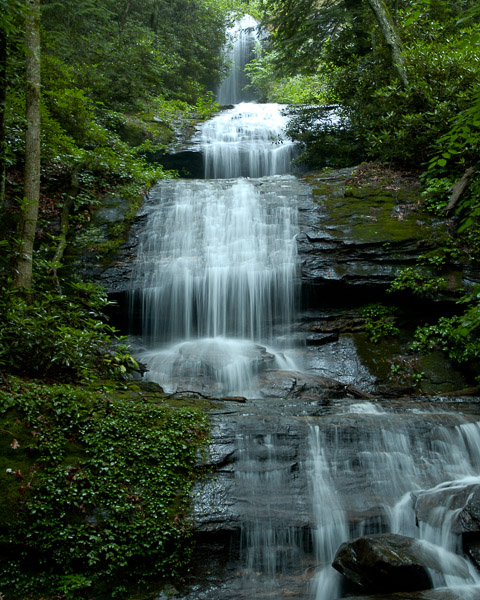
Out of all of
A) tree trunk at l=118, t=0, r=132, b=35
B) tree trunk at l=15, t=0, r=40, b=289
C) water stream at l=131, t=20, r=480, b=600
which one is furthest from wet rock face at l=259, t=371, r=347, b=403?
tree trunk at l=118, t=0, r=132, b=35

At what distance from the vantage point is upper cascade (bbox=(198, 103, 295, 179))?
1455 cm

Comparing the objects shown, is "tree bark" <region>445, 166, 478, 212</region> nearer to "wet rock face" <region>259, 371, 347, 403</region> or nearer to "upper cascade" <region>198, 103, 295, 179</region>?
"wet rock face" <region>259, 371, 347, 403</region>

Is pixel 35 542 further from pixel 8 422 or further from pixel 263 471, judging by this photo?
pixel 263 471

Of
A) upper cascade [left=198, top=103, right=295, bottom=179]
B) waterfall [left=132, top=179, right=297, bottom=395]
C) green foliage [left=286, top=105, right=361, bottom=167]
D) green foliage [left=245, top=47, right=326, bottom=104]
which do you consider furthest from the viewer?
green foliage [left=245, top=47, right=326, bottom=104]

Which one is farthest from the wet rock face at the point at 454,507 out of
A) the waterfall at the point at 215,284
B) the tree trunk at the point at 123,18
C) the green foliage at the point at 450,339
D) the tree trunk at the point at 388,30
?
the tree trunk at the point at 123,18

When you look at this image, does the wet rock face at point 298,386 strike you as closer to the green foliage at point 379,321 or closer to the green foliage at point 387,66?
the green foliage at point 379,321

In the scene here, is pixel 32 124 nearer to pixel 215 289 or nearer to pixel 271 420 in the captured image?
pixel 215 289

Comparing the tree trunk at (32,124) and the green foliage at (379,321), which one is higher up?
the tree trunk at (32,124)

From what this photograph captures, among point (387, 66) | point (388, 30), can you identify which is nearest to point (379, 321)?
point (387, 66)

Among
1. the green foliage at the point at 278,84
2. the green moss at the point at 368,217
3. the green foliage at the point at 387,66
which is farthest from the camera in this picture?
the green foliage at the point at 278,84

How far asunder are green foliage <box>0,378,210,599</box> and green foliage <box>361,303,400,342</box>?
204 inches

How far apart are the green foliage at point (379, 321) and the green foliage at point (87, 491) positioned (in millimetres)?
5182

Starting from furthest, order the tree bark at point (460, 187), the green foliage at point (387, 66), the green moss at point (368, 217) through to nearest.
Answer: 1. the green foliage at point (387, 66)
2. the green moss at point (368, 217)
3. the tree bark at point (460, 187)

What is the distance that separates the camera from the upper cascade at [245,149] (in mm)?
14555
